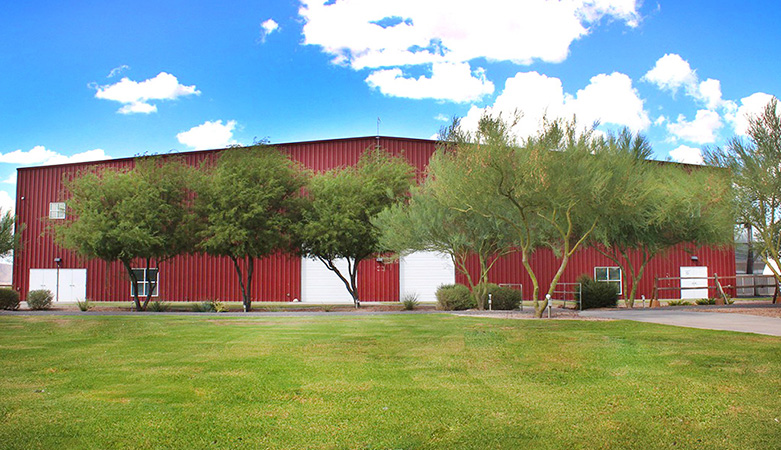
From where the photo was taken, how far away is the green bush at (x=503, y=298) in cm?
2414

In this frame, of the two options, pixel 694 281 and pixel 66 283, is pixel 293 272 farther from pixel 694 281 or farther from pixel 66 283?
pixel 694 281

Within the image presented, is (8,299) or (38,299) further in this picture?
(38,299)

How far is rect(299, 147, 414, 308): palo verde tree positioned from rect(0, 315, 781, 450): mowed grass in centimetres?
1351

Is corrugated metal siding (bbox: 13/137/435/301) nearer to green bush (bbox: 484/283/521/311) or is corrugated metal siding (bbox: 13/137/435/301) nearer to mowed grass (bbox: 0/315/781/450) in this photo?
green bush (bbox: 484/283/521/311)

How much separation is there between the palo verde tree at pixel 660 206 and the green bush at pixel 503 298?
12.9 feet

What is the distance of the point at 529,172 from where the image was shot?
59.4 ft

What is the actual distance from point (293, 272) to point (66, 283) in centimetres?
1506

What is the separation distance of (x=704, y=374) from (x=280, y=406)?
5.85 m

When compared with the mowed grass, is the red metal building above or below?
above

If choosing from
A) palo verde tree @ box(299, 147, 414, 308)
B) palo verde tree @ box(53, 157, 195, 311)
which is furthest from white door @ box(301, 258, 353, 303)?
palo verde tree @ box(53, 157, 195, 311)

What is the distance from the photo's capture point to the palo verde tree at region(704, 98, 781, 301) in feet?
68.8

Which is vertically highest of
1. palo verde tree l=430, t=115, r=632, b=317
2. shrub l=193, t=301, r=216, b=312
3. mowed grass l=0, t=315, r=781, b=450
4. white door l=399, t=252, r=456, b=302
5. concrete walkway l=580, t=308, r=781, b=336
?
palo verde tree l=430, t=115, r=632, b=317

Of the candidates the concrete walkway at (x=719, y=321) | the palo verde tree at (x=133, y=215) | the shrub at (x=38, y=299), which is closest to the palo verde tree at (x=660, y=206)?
the concrete walkway at (x=719, y=321)

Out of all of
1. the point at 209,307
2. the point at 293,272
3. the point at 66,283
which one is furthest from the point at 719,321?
the point at 66,283
